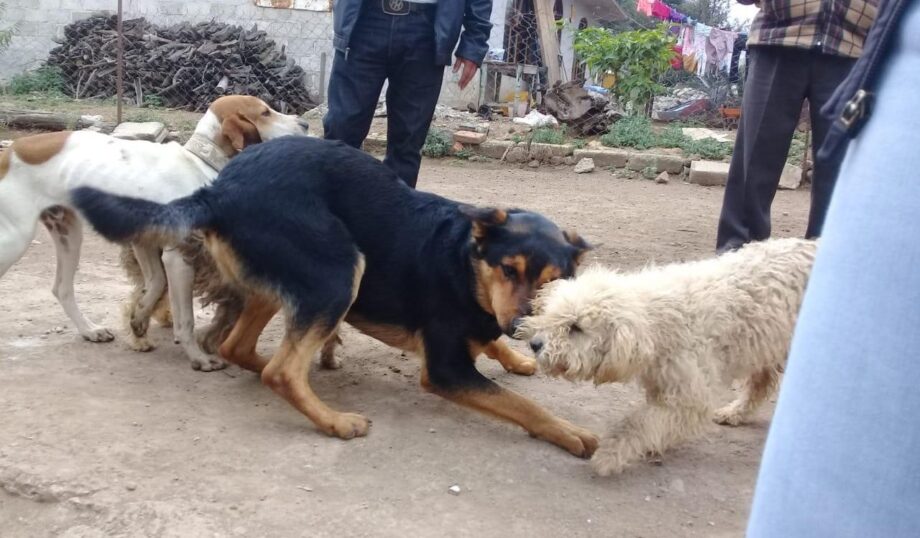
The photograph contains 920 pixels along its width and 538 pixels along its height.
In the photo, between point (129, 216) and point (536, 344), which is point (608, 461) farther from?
point (129, 216)

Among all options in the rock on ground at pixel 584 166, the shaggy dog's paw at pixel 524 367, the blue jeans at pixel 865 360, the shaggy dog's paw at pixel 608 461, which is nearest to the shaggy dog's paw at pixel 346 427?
the shaggy dog's paw at pixel 608 461

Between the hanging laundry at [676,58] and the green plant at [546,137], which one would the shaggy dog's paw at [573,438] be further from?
the hanging laundry at [676,58]

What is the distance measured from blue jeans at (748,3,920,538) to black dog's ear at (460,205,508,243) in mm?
2234

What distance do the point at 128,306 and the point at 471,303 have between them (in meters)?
1.75

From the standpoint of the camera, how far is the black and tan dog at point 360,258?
3.17m

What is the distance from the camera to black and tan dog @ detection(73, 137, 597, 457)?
3.17 metres

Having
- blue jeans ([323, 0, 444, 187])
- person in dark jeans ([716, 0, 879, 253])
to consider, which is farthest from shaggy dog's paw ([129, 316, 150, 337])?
person in dark jeans ([716, 0, 879, 253])

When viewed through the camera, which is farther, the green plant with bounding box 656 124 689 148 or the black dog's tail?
the green plant with bounding box 656 124 689 148

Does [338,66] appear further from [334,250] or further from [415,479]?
[415,479]

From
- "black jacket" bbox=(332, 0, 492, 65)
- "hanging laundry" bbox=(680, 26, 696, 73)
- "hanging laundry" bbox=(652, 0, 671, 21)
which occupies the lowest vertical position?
"black jacket" bbox=(332, 0, 492, 65)

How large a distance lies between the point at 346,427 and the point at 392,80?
101 inches

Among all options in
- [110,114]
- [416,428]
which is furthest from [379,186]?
[110,114]

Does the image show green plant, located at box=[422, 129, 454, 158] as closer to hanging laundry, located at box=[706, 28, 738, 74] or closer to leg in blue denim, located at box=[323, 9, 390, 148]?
leg in blue denim, located at box=[323, 9, 390, 148]

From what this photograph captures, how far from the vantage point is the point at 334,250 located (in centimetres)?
329
